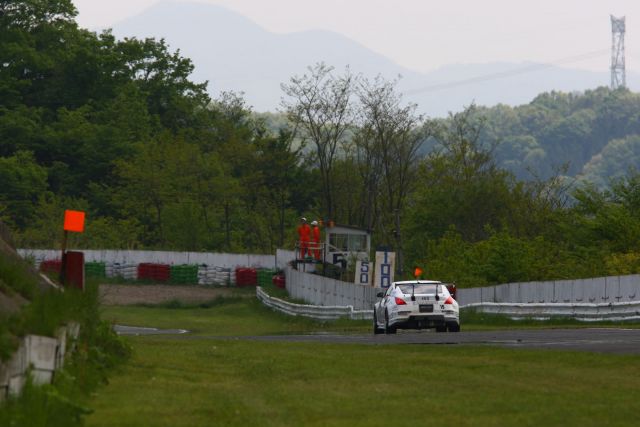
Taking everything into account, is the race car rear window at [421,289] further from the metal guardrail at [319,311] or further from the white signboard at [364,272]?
the white signboard at [364,272]

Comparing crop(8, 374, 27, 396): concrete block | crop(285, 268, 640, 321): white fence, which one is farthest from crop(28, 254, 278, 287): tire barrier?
crop(8, 374, 27, 396): concrete block

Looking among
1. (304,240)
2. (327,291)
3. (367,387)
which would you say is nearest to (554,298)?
(327,291)

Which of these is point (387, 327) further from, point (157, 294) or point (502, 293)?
point (157, 294)

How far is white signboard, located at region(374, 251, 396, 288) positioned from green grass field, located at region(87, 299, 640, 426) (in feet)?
65.1

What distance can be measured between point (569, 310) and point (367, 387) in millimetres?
21833

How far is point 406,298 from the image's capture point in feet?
101

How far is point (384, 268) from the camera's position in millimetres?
42906

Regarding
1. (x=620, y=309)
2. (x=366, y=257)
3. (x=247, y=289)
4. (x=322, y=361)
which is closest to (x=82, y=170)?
(x=247, y=289)

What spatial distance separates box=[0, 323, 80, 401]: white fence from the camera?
10.8m

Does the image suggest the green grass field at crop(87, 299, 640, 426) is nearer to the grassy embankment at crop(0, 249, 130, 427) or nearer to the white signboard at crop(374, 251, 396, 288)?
the grassy embankment at crop(0, 249, 130, 427)

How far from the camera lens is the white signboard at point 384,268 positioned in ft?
140

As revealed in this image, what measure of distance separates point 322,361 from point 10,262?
517cm

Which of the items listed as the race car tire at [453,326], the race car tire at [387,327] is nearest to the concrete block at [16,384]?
the race car tire at [387,327]

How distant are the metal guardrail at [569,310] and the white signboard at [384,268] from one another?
3191 millimetres
